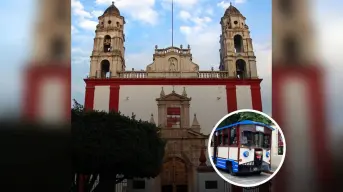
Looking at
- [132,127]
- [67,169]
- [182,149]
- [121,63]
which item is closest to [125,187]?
[182,149]

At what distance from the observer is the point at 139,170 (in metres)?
12.6

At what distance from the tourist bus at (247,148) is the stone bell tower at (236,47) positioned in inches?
644

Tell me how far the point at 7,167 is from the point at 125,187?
43.5 ft

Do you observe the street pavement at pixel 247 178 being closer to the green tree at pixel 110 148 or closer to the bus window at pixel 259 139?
the bus window at pixel 259 139

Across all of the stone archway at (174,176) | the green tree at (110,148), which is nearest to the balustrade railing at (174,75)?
the stone archway at (174,176)

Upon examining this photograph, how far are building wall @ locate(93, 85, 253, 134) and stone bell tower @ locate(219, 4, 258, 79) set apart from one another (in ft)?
4.74

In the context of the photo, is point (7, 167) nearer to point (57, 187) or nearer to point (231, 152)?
point (57, 187)

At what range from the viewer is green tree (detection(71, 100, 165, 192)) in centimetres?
1100

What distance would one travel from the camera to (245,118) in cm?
494

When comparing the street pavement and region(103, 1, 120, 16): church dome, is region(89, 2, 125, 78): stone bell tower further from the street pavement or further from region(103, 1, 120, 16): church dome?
the street pavement

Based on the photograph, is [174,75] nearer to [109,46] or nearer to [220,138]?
[109,46]

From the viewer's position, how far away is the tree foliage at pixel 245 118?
15.2 ft

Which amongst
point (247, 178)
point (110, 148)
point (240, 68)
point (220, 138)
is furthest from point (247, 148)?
point (240, 68)

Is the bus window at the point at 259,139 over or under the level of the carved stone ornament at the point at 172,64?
under
